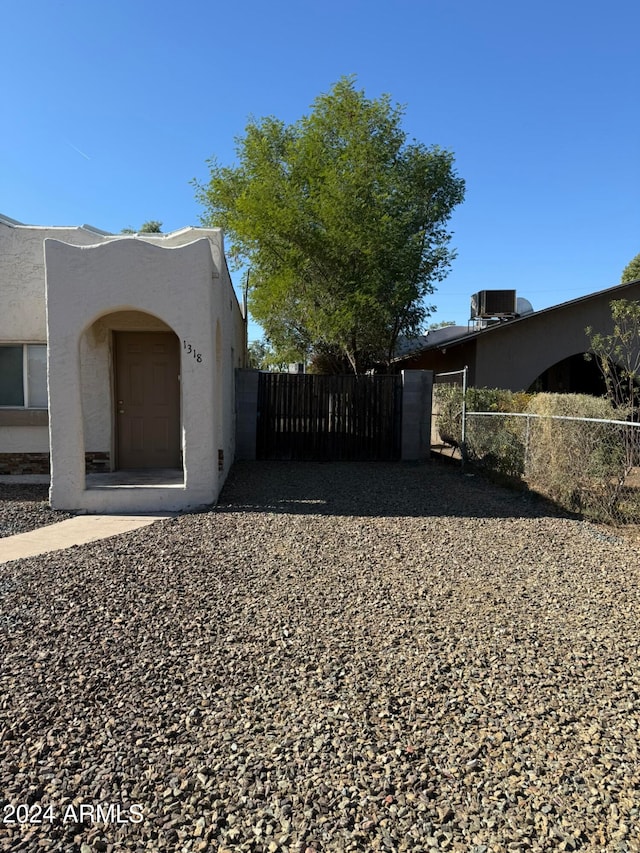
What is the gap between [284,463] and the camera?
1242 cm

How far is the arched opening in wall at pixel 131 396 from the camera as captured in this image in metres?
9.16

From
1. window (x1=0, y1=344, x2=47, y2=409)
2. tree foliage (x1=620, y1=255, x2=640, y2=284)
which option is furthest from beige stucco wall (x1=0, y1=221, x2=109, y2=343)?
tree foliage (x1=620, y1=255, x2=640, y2=284)

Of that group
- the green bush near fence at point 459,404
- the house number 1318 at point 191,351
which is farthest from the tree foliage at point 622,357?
the house number 1318 at point 191,351

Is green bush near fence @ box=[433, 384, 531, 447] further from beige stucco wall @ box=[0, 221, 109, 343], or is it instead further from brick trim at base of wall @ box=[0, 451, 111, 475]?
beige stucco wall @ box=[0, 221, 109, 343]

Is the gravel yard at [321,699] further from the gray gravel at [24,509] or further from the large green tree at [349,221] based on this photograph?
the large green tree at [349,221]

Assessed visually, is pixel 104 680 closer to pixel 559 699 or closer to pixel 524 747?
pixel 524 747

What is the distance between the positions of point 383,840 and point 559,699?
141 cm

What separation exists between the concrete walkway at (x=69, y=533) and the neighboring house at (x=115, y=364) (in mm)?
398

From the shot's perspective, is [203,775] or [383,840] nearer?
[383,840]

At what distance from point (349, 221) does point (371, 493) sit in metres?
7.56

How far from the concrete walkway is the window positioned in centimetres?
296

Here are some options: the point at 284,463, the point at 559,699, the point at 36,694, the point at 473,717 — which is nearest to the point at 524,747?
the point at 473,717

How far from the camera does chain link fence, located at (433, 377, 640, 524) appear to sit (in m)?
6.90

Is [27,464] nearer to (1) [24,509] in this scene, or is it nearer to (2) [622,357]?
(1) [24,509]
